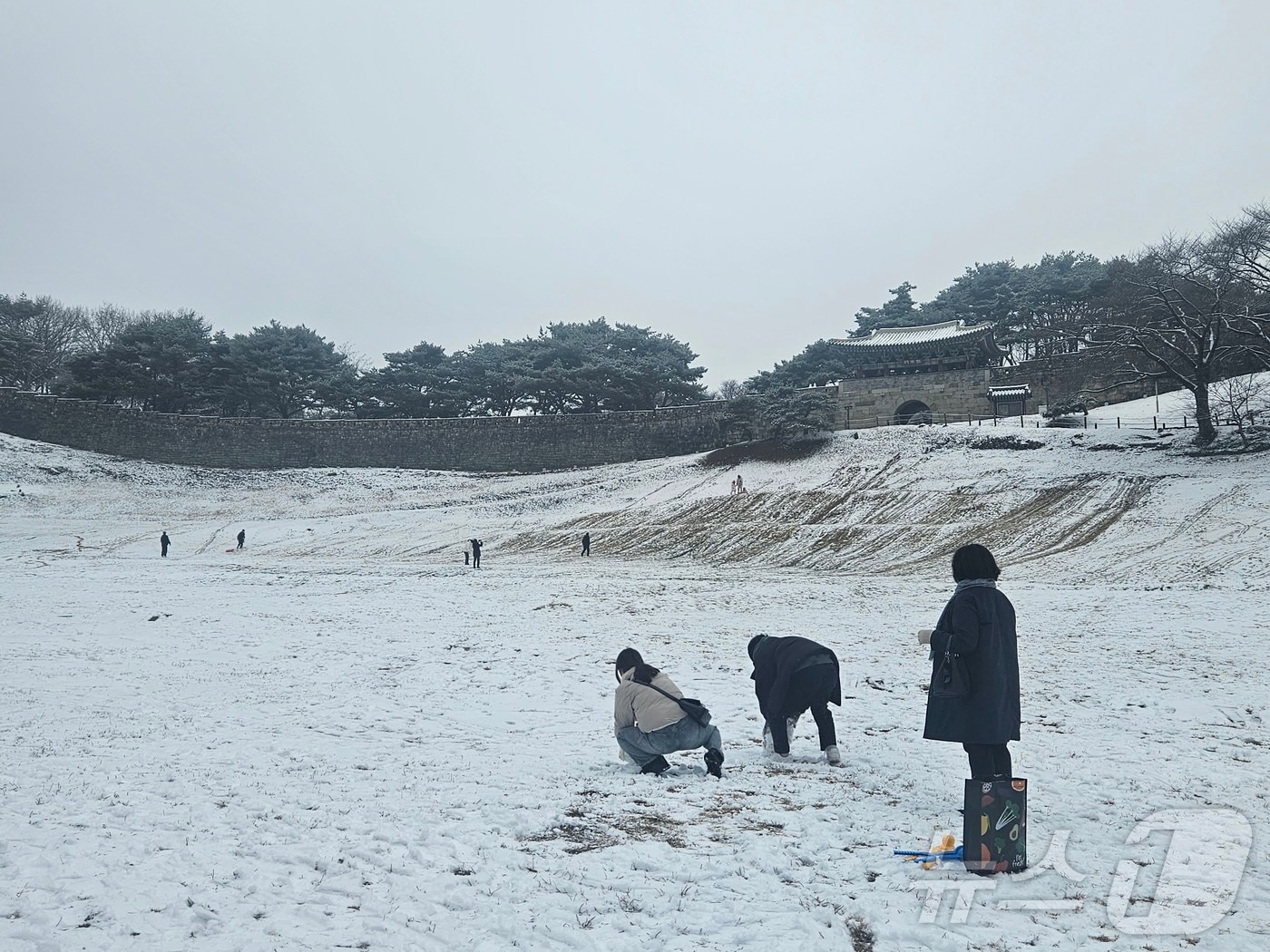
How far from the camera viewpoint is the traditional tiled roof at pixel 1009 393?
1781 inches

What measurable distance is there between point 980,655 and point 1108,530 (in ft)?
73.6

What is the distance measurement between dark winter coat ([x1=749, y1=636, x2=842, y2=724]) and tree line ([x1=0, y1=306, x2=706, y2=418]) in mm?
46662

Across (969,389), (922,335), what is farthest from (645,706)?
(922,335)

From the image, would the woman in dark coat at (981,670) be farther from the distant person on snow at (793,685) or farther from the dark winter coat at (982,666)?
the distant person on snow at (793,685)

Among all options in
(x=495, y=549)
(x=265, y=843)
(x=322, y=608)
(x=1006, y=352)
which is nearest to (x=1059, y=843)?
(x=265, y=843)

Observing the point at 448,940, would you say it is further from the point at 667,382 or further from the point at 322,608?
the point at 667,382

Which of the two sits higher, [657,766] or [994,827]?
[994,827]

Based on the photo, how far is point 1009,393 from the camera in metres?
45.6

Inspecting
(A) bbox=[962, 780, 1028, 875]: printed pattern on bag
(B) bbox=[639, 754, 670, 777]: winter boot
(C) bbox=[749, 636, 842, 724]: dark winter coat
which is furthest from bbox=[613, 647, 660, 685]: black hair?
(A) bbox=[962, 780, 1028, 875]: printed pattern on bag

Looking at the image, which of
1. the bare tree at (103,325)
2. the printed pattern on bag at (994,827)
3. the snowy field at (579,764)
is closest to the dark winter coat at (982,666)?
the printed pattern on bag at (994,827)

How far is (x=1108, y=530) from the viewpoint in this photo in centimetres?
2350

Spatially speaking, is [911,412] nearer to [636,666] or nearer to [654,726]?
[636,666]

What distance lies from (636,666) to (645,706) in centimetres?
36

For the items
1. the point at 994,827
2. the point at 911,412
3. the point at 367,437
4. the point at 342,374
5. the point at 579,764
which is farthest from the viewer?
the point at 342,374
